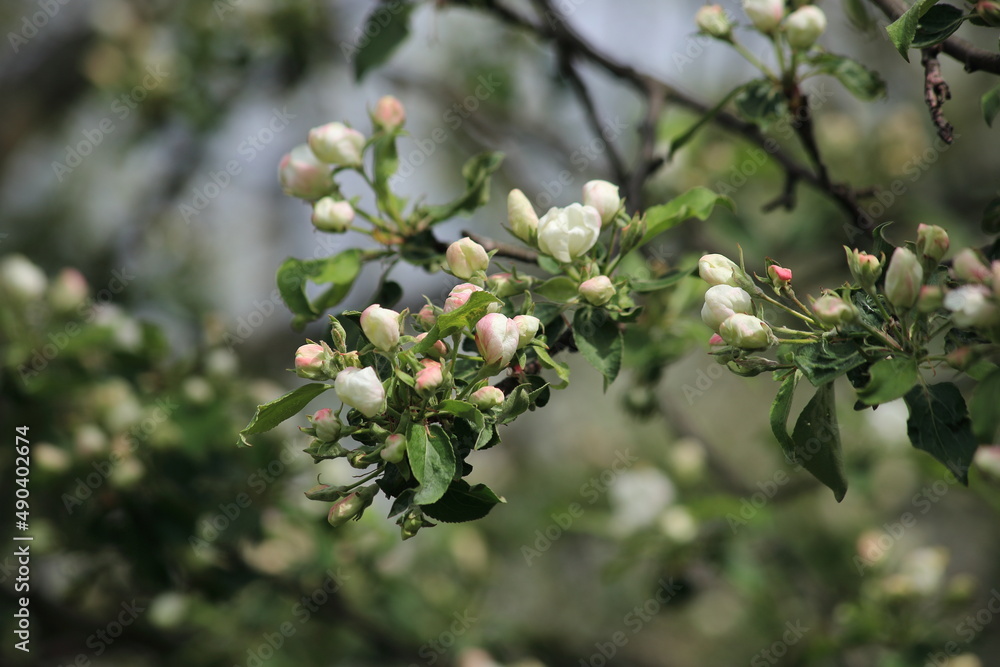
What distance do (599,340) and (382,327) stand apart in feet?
1.13

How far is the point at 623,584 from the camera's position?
15.1 ft

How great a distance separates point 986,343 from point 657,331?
91 cm

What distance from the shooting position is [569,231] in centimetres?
112

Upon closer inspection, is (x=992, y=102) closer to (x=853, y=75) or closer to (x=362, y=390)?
(x=853, y=75)

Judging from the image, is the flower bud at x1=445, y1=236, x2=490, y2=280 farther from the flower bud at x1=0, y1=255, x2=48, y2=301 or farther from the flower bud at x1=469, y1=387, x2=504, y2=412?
the flower bud at x1=0, y1=255, x2=48, y2=301

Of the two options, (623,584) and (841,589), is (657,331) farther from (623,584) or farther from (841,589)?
(623,584)

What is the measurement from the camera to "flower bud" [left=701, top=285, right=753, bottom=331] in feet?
3.40

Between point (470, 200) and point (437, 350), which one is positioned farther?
point (470, 200)

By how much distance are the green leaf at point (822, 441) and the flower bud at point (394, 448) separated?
0.49 metres

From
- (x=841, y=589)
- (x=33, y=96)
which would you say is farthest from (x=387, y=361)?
(x=33, y=96)
